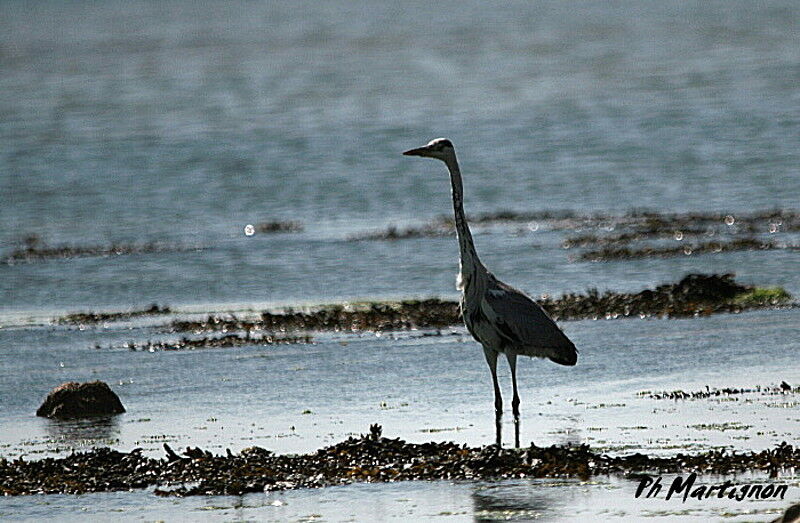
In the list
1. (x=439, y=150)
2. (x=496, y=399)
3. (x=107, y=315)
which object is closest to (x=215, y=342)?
(x=107, y=315)

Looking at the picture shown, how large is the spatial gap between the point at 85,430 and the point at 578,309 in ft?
21.2

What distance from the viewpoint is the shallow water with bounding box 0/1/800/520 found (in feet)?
37.0

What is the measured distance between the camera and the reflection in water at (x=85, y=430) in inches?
455

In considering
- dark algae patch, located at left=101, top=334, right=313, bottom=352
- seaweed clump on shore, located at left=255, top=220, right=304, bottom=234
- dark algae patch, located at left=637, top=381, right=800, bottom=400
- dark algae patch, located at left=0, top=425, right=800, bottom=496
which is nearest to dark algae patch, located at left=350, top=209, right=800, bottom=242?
seaweed clump on shore, located at left=255, top=220, right=304, bottom=234

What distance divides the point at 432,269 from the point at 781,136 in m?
18.9

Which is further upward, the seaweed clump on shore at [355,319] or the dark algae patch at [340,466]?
the seaweed clump on shore at [355,319]

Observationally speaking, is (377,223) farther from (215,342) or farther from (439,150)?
(439,150)

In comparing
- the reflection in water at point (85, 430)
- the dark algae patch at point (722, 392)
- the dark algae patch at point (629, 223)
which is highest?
the dark algae patch at point (629, 223)

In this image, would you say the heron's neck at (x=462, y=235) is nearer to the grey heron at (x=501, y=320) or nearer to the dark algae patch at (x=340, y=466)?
the grey heron at (x=501, y=320)

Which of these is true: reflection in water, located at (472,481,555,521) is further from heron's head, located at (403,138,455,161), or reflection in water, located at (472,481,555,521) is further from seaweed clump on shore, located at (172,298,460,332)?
seaweed clump on shore, located at (172,298,460,332)

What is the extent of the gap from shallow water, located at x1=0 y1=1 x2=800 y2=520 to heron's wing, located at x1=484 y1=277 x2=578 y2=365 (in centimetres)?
39

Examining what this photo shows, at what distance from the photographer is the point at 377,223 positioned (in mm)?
27109

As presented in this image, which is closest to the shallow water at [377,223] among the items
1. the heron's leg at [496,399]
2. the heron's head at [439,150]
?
the heron's leg at [496,399]

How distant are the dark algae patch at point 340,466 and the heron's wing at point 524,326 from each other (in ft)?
5.79
